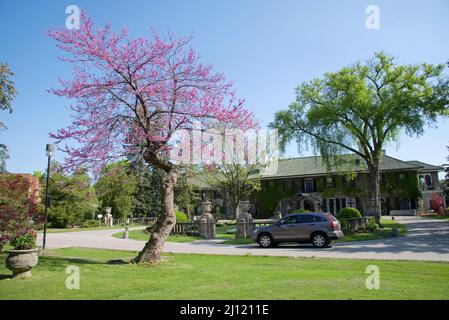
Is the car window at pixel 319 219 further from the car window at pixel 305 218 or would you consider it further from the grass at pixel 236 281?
the grass at pixel 236 281

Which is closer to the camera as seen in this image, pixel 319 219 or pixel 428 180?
pixel 319 219

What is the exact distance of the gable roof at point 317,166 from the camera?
4300 centimetres

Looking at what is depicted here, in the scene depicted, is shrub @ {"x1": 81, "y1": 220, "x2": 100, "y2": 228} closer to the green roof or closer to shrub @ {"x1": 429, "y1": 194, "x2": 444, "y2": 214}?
the green roof

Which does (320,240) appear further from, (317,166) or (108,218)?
(108,218)

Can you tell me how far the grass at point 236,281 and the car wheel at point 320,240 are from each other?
4.78m

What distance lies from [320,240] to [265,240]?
285 cm

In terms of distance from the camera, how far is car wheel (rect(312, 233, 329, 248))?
1641 centimetres

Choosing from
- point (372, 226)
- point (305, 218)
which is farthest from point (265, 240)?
point (372, 226)

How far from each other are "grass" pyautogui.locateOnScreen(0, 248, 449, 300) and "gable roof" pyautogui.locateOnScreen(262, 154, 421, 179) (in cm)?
3213

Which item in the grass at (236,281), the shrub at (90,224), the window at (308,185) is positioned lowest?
the shrub at (90,224)

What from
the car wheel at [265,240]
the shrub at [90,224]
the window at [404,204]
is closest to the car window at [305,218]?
the car wheel at [265,240]

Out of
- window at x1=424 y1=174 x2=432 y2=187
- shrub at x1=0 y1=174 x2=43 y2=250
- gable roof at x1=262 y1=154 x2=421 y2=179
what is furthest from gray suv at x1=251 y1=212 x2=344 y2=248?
window at x1=424 y1=174 x2=432 y2=187

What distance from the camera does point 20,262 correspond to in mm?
8664
